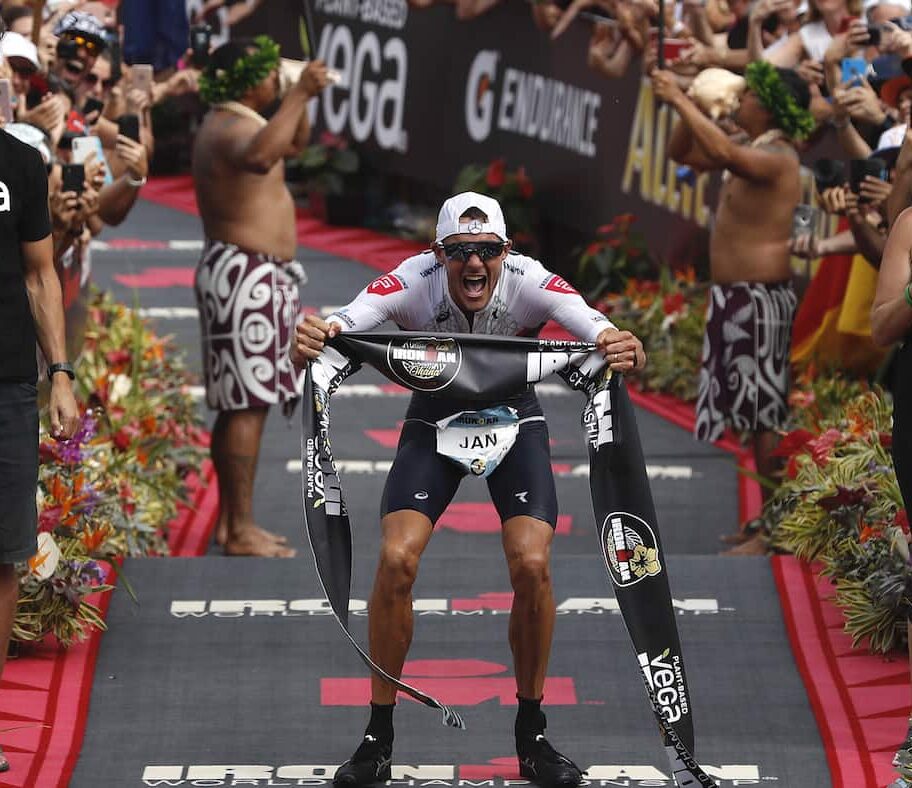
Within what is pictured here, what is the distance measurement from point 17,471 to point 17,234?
2.25 feet

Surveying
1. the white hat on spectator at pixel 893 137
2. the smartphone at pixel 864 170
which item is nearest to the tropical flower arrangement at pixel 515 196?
the white hat on spectator at pixel 893 137

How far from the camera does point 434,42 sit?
52.9ft

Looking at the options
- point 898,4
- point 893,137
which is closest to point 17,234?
point 893,137

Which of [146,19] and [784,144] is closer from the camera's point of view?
[784,144]

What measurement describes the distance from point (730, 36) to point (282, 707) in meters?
6.99

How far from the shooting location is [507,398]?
592 centimetres

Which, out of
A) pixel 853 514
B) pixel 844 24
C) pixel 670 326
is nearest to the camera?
pixel 853 514

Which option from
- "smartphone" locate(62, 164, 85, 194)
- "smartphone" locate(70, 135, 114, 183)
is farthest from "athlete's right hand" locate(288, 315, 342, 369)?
"smartphone" locate(70, 135, 114, 183)

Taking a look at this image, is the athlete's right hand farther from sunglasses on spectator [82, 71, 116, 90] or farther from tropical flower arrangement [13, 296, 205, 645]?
sunglasses on spectator [82, 71, 116, 90]

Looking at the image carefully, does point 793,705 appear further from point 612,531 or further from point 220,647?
point 220,647

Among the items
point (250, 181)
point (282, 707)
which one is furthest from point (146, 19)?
point (282, 707)

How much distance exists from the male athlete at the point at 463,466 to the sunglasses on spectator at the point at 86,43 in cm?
375

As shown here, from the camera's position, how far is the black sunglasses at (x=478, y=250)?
5816 mm

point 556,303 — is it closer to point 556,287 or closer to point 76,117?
point 556,287
